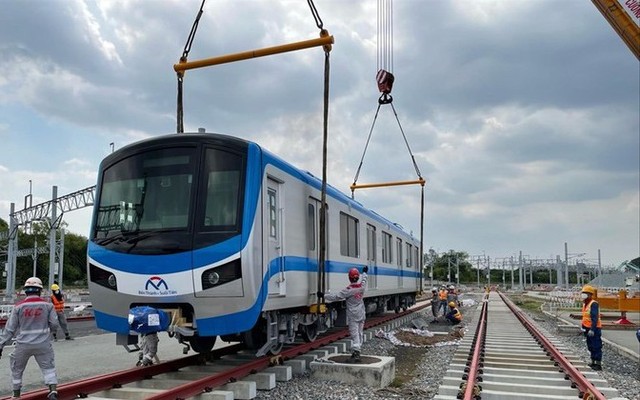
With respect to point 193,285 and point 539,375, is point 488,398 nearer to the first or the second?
point 539,375

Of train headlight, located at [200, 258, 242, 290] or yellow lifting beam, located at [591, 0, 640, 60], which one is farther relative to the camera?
yellow lifting beam, located at [591, 0, 640, 60]

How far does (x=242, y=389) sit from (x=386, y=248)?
1068 cm

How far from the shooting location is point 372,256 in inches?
611

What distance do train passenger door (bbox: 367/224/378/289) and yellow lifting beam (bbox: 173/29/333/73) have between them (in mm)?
6093

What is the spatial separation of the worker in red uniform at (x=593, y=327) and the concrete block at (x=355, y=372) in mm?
4494

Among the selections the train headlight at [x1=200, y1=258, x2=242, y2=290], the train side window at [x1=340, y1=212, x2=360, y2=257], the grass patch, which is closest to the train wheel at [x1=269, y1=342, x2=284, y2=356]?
the train headlight at [x1=200, y1=258, x2=242, y2=290]

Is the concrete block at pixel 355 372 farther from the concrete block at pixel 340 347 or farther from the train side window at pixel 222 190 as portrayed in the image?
the train side window at pixel 222 190

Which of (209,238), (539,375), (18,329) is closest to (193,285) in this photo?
(209,238)

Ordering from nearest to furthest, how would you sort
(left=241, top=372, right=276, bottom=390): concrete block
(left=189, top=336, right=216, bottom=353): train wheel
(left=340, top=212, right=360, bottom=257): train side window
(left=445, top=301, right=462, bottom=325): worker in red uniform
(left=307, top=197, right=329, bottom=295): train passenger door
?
(left=241, top=372, right=276, bottom=390): concrete block → (left=189, top=336, right=216, bottom=353): train wheel → (left=307, top=197, right=329, bottom=295): train passenger door → (left=340, top=212, right=360, bottom=257): train side window → (left=445, top=301, right=462, bottom=325): worker in red uniform

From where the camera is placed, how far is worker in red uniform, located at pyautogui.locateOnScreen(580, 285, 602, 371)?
36.2 ft

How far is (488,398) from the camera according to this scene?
307 inches

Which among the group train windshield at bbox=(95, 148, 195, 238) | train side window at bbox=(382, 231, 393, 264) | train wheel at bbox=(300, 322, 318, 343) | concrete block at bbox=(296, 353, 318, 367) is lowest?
concrete block at bbox=(296, 353, 318, 367)

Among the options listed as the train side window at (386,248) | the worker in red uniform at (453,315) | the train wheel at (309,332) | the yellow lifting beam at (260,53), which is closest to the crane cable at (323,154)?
the yellow lifting beam at (260,53)

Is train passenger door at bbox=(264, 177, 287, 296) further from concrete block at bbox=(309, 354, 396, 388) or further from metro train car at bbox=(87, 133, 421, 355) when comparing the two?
concrete block at bbox=(309, 354, 396, 388)
